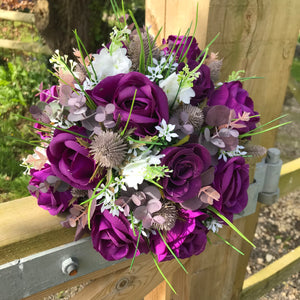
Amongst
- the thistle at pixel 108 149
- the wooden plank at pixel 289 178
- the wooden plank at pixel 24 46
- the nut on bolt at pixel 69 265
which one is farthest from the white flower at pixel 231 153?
the wooden plank at pixel 24 46

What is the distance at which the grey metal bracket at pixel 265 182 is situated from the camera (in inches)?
47.4

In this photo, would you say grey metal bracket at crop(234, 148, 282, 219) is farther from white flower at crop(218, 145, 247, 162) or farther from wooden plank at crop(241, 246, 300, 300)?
wooden plank at crop(241, 246, 300, 300)

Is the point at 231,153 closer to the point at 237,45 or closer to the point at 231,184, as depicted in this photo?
the point at 231,184

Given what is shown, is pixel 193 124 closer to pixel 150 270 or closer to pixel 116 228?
pixel 116 228

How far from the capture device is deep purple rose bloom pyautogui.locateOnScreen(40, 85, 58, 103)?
77 cm

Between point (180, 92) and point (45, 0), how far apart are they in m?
2.71

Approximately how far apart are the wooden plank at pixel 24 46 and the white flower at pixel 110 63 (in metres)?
3.30

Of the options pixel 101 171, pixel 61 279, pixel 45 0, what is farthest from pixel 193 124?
pixel 45 0

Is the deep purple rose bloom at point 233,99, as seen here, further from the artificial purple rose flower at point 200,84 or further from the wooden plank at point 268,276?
the wooden plank at point 268,276

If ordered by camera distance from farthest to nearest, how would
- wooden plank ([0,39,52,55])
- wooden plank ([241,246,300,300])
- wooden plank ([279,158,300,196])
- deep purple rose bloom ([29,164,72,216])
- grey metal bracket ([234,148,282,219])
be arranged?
wooden plank ([0,39,52,55]), wooden plank ([241,246,300,300]), wooden plank ([279,158,300,196]), grey metal bracket ([234,148,282,219]), deep purple rose bloom ([29,164,72,216])

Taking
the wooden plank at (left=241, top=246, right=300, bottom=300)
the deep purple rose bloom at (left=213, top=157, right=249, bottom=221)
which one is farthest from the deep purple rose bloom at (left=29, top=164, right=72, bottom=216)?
the wooden plank at (left=241, top=246, right=300, bottom=300)

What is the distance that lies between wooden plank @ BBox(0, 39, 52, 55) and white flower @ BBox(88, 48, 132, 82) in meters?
3.30

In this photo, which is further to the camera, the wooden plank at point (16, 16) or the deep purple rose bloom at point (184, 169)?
the wooden plank at point (16, 16)

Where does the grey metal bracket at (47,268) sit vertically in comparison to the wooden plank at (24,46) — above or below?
below
